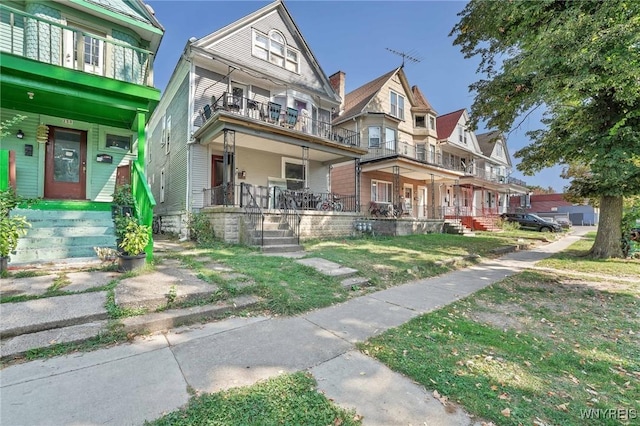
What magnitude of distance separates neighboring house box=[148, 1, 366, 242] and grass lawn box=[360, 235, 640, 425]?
709 cm

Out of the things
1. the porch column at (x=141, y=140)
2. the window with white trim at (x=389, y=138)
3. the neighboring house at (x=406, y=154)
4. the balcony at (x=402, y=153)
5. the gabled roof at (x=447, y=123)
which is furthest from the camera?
the gabled roof at (x=447, y=123)

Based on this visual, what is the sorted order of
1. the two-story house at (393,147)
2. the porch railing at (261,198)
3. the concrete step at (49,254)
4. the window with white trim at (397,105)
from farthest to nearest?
the window with white trim at (397,105) → the two-story house at (393,147) → the porch railing at (261,198) → the concrete step at (49,254)

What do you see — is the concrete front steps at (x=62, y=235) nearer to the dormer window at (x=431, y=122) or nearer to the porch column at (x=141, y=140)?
the porch column at (x=141, y=140)

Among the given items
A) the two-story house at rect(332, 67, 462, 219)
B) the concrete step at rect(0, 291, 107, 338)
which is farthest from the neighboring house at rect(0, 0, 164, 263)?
the two-story house at rect(332, 67, 462, 219)

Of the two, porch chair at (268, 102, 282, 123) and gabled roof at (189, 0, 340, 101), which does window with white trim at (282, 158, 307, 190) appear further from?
gabled roof at (189, 0, 340, 101)

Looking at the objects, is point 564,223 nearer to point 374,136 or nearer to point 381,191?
point 381,191

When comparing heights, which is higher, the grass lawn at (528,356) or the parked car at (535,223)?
the parked car at (535,223)

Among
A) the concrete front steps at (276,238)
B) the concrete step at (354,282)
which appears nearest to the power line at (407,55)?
the concrete front steps at (276,238)

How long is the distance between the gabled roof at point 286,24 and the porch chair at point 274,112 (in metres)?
3.61

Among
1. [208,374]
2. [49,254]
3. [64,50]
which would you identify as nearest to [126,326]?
[208,374]

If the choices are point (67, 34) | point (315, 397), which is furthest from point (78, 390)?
point (67, 34)

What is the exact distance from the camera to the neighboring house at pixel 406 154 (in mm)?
18641

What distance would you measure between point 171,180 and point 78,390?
13.2 metres

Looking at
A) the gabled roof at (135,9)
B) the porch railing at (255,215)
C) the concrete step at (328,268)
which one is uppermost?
the gabled roof at (135,9)
